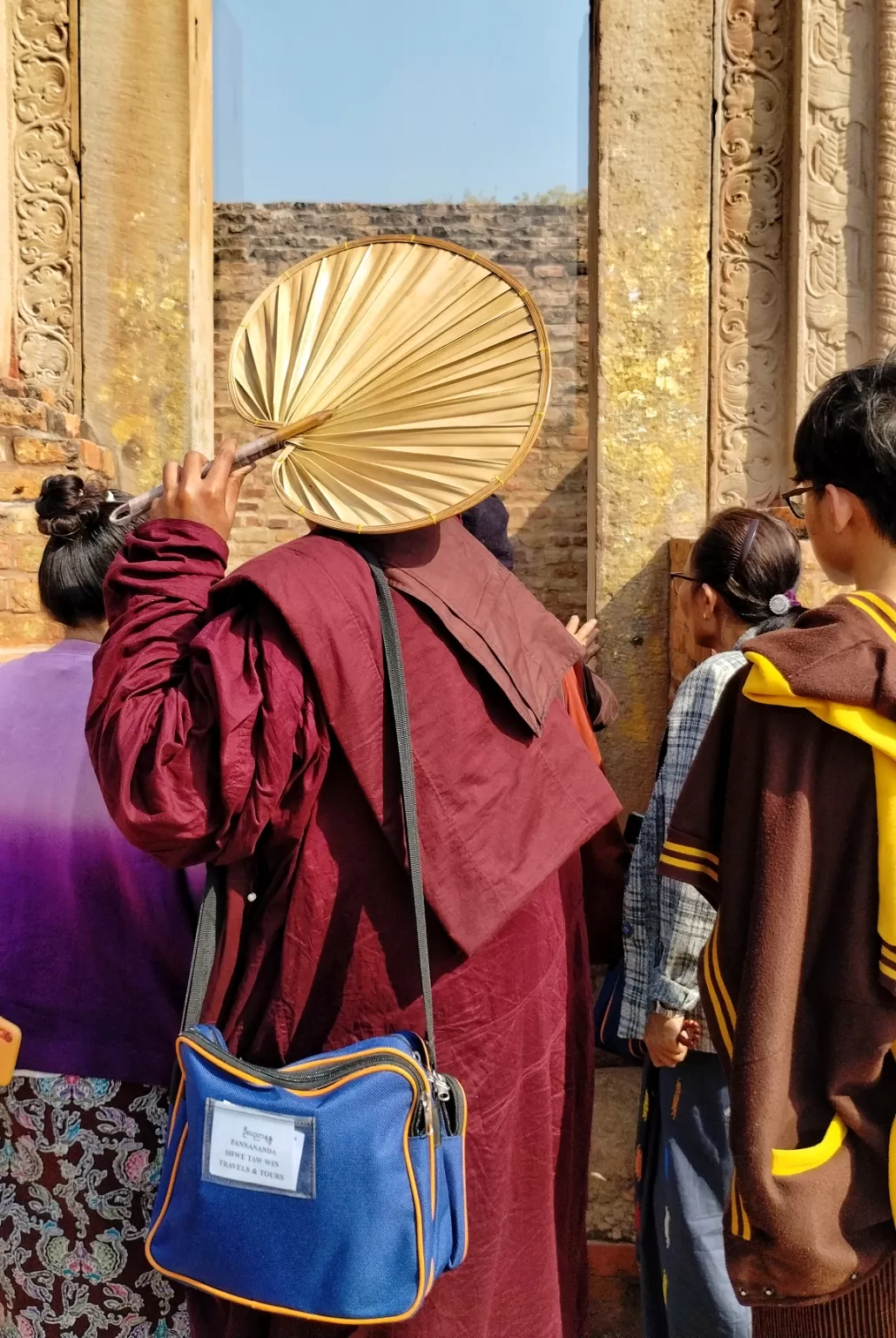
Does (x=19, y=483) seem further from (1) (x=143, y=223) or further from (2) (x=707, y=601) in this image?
(2) (x=707, y=601)

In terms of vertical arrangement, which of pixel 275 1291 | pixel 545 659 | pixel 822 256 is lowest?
pixel 275 1291

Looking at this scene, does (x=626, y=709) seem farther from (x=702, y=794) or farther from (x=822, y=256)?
(x=702, y=794)

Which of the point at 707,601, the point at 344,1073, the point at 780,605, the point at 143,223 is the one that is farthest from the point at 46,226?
the point at 344,1073

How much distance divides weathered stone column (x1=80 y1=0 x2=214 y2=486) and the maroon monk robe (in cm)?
216

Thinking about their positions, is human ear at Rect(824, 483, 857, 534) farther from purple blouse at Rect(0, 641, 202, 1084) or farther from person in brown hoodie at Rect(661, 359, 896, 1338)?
Result: purple blouse at Rect(0, 641, 202, 1084)

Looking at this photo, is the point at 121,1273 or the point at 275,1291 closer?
the point at 275,1291

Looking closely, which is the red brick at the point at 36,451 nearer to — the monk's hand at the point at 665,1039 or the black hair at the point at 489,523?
the black hair at the point at 489,523

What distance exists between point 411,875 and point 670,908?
29.2 inches

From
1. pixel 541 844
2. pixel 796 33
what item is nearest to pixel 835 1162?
pixel 541 844

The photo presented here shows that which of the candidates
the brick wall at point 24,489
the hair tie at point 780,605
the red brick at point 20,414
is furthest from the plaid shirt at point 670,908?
the red brick at point 20,414

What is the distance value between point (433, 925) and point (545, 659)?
0.44 meters

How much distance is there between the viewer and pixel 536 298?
8.37m

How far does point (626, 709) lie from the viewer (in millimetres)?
3264

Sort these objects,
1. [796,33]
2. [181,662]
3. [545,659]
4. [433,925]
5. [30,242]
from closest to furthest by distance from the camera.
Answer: [181,662], [433,925], [545,659], [796,33], [30,242]
